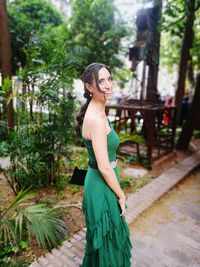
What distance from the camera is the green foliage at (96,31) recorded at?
8.21 m

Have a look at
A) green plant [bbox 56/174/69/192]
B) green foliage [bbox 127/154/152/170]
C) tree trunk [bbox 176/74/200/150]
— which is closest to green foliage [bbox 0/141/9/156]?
green plant [bbox 56/174/69/192]

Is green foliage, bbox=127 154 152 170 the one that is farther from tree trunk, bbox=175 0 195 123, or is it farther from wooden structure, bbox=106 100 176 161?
tree trunk, bbox=175 0 195 123

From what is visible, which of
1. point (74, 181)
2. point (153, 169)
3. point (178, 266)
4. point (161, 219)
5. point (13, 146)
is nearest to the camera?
point (74, 181)

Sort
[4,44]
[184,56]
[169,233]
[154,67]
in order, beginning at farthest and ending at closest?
1. [184,56]
2. [154,67]
3. [4,44]
4. [169,233]

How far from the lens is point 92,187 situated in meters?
1.79

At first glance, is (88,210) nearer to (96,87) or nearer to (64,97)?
(96,87)

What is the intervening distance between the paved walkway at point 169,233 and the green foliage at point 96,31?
228 inches

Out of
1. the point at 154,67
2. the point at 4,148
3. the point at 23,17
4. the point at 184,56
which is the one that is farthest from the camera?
the point at 184,56

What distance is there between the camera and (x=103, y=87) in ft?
5.34

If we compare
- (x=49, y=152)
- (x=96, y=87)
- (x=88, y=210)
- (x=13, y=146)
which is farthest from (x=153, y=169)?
(x=96, y=87)

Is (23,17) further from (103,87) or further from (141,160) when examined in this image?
(103,87)

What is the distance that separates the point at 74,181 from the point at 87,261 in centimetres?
70

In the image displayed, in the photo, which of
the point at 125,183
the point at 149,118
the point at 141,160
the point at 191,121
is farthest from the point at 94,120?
the point at 191,121

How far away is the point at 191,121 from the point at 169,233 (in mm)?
4288
